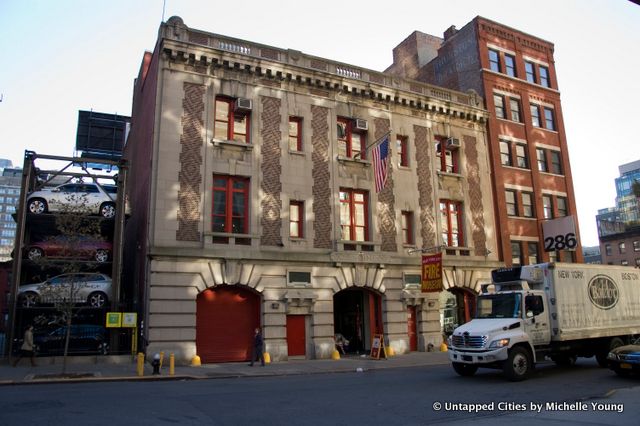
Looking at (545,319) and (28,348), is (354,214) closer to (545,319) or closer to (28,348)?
(545,319)

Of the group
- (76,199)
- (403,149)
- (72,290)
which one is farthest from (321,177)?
(72,290)

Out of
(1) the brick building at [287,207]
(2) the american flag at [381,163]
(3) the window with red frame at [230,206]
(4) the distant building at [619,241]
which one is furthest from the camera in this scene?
(4) the distant building at [619,241]

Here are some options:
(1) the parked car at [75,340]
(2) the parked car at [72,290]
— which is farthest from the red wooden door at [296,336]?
(2) the parked car at [72,290]

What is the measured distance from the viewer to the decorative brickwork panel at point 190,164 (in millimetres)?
22531

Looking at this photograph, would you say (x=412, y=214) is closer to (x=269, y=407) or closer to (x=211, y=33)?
(x=211, y=33)

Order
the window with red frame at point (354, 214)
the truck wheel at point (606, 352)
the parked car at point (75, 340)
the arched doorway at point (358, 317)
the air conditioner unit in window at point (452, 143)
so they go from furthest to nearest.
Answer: the air conditioner unit in window at point (452, 143), the arched doorway at point (358, 317), the window with red frame at point (354, 214), the parked car at point (75, 340), the truck wheel at point (606, 352)

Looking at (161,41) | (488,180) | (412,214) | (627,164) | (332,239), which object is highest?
(627,164)

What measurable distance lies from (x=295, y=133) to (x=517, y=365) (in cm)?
1593

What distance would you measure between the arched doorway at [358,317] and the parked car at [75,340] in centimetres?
1216

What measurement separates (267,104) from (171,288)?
10.2 meters

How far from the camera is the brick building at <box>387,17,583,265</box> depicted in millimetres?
32656

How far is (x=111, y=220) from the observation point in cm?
2420

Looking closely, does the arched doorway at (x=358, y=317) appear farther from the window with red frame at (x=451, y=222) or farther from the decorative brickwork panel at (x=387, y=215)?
the window with red frame at (x=451, y=222)

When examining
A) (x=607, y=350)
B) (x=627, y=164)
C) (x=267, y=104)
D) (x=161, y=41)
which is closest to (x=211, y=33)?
(x=161, y=41)
